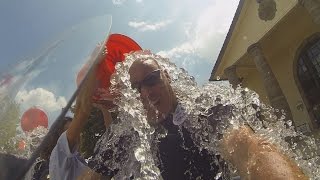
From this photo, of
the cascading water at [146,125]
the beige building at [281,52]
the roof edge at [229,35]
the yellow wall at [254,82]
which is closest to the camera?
the cascading water at [146,125]

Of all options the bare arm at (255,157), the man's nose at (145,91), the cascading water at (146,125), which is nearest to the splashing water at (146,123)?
the cascading water at (146,125)

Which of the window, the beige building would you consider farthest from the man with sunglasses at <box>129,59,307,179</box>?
the window

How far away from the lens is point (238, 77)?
16.8 m

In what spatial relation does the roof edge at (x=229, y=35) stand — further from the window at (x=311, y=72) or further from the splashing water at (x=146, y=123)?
the splashing water at (x=146, y=123)

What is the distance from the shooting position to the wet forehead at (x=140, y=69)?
6.63ft

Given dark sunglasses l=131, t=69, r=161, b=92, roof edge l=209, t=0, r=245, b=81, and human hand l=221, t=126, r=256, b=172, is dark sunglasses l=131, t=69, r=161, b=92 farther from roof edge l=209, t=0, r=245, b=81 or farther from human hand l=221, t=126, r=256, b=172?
roof edge l=209, t=0, r=245, b=81

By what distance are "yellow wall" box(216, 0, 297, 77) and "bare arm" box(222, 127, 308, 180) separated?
40.0ft

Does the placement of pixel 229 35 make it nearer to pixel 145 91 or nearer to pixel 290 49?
pixel 290 49

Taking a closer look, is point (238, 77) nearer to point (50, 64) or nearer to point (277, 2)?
point (277, 2)

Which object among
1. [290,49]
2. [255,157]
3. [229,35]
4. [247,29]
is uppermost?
[229,35]

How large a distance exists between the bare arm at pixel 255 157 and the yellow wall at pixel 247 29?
1219cm

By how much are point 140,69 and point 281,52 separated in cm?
1444

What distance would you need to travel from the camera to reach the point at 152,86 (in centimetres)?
198

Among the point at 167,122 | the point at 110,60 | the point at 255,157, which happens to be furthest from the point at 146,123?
the point at 255,157
